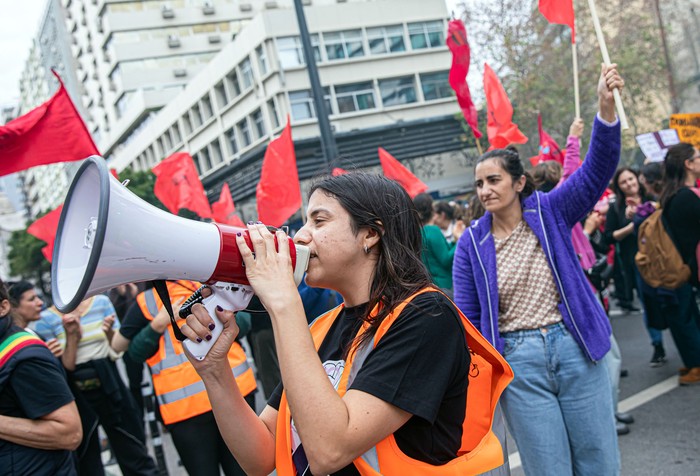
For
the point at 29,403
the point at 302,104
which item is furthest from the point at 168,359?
the point at 302,104

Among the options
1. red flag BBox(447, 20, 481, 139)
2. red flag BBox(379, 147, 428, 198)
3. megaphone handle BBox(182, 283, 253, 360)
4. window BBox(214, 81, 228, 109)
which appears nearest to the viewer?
megaphone handle BBox(182, 283, 253, 360)

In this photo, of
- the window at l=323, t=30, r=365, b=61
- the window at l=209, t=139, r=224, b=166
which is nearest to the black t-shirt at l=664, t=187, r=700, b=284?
the window at l=323, t=30, r=365, b=61

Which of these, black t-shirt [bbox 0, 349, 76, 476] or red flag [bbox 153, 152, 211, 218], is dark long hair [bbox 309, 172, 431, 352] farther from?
red flag [bbox 153, 152, 211, 218]

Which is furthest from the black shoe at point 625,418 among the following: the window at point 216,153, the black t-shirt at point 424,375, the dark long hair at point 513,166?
the window at point 216,153

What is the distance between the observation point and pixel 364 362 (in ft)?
5.13

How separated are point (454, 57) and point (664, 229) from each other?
2578 mm

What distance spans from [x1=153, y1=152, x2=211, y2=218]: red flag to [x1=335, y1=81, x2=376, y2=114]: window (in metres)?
21.2

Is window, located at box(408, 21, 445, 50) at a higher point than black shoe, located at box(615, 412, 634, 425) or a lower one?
higher

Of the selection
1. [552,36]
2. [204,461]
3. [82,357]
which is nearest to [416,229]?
[204,461]

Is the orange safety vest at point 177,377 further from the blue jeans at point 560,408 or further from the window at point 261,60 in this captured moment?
the window at point 261,60

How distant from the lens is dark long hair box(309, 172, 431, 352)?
1.69 metres

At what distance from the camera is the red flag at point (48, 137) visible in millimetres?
3996

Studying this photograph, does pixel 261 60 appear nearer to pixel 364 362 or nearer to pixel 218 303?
pixel 218 303

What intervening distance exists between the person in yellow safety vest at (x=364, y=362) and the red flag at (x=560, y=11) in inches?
111
